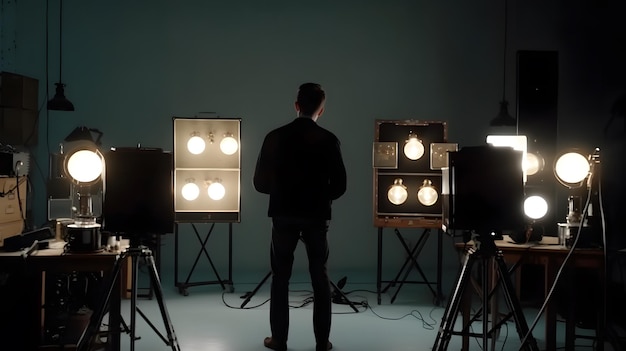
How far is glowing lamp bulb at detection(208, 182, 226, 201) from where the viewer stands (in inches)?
217

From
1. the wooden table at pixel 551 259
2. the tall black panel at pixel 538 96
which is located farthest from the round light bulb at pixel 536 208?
the tall black panel at pixel 538 96

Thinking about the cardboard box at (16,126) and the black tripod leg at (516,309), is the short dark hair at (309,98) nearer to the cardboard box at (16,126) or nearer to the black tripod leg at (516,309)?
the black tripod leg at (516,309)

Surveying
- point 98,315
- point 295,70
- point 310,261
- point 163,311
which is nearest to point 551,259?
point 310,261

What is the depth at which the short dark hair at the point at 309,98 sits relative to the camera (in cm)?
367

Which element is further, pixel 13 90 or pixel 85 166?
pixel 13 90

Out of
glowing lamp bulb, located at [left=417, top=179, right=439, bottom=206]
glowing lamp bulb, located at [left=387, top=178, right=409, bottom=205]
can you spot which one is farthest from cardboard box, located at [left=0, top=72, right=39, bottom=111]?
glowing lamp bulb, located at [left=417, top=179, right=439, bottom=206]

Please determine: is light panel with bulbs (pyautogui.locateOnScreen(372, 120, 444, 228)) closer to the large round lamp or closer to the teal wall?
→ the teal wall

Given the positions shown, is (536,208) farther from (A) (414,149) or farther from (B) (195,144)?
(B) (195,144)

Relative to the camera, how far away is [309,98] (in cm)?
367

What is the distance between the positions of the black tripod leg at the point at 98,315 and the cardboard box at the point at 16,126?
373cm

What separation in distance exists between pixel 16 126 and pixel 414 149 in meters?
4.04

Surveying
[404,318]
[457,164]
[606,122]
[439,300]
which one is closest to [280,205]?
[457,164]

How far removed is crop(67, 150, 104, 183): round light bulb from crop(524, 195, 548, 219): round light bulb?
261cm

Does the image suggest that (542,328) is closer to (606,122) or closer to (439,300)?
(439,300)
